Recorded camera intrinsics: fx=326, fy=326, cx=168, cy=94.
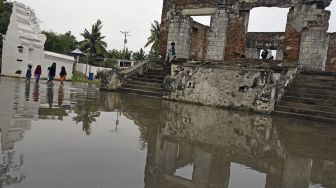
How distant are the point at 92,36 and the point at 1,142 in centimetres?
4739

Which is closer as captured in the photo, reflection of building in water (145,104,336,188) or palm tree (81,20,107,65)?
reflection of building in water (145,104,336,188)

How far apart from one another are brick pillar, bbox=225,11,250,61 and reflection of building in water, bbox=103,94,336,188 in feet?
35.4

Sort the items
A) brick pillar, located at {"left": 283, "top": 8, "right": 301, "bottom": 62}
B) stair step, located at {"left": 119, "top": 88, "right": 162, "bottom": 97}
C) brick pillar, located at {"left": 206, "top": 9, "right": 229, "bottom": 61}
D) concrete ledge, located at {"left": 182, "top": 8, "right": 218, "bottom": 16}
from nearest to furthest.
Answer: stair step, located at {"left": 119, "top": 88, "right": 162, "bottom": 97} < brick pillar, located at {"left": 283, "top": 8, "right": 301, "bottom": 62} < brick pillar, located at {"left": 206, "top": 9, "right": 229, "bottom": 61} < concrete ledge, located at {"left": 182, "top": 8, "right": 218, "bottom": 16}

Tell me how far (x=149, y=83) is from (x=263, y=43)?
14349 millimetres

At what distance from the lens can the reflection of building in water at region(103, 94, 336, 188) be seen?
3097 millimetres

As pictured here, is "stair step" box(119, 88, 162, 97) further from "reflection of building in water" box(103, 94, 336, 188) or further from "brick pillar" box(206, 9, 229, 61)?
"reflection of building in water" box(103, 94, 336, 188)

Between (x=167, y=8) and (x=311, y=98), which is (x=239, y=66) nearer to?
(x=311, y=98)

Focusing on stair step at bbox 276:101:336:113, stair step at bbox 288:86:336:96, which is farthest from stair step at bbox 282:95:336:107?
stair step at bbox 288:86:336:96

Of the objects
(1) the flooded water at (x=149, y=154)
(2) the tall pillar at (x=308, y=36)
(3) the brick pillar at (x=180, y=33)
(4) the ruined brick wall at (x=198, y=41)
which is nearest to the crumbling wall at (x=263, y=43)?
(4) the ruined brick wall at (x=198, y=41)

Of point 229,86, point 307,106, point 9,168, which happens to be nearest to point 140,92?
point 229,86

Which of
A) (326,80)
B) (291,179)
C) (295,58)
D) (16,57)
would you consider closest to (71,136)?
(291,179)

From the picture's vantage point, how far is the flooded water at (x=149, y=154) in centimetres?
280

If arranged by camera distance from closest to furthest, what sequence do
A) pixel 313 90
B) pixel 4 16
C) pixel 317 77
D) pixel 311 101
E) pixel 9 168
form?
1. pixel 9 168
2. pixel 311 101
3. pixel 313 90
4. pixel 317 77
5. pixel 4 16

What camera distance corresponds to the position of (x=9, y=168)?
268cm
